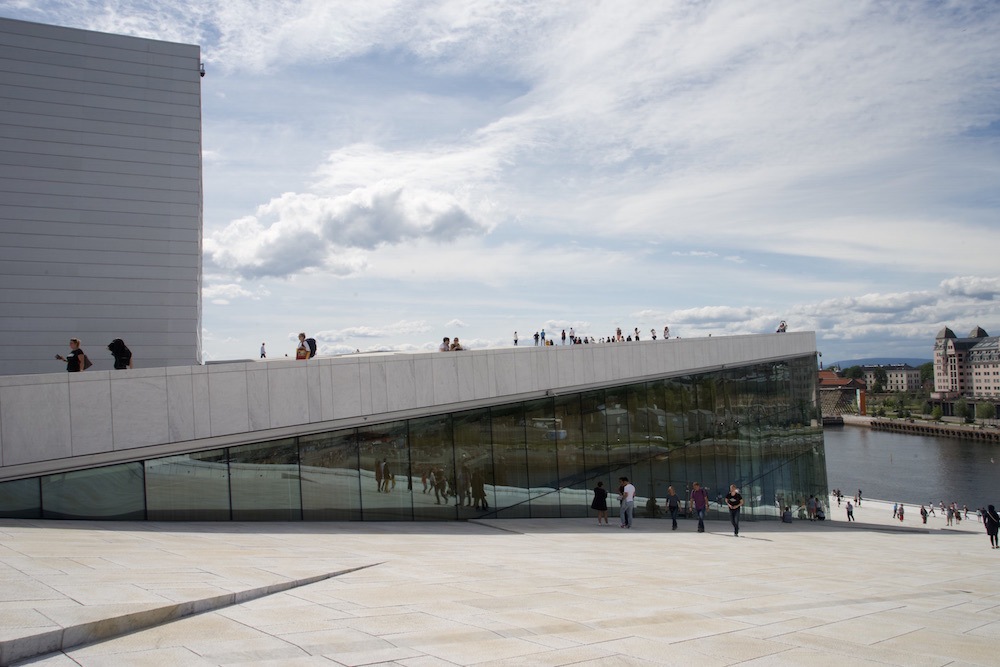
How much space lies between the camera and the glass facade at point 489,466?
1254 cm

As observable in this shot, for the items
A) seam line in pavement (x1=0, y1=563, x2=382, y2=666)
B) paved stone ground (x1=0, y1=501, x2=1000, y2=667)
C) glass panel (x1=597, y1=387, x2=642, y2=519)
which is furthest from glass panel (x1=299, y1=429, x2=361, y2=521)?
glass panel (x1=597, y1=387, x2=642, y2=519)

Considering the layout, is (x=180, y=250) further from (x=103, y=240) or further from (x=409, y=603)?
(x=409, y=603)

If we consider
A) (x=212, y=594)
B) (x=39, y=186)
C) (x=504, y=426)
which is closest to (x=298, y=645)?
(x=212, y=594)

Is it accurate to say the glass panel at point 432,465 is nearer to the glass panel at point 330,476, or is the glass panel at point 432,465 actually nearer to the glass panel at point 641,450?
the glass panel at point 330,476

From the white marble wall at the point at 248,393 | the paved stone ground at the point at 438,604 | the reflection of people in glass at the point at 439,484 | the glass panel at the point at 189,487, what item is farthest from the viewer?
the reflection of people in glass at the point at 439,484

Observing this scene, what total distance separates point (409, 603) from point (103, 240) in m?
20.5

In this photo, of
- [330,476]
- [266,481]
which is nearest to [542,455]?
[330,476]

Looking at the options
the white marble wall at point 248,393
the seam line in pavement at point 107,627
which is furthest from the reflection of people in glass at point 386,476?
the seam line in pavement at point 107,627

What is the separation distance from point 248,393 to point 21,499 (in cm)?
361

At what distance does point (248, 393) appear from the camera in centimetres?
1335

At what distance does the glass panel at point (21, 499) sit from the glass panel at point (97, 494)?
0.09 meters

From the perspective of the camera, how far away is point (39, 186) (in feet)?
73.7

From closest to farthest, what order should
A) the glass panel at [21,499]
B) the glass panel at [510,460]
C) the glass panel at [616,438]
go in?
the glass panel at [21,499], the glass panel at [510,460], the glass panel at [616,438]

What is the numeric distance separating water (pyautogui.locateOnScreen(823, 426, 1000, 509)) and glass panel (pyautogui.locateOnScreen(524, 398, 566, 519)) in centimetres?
4956
